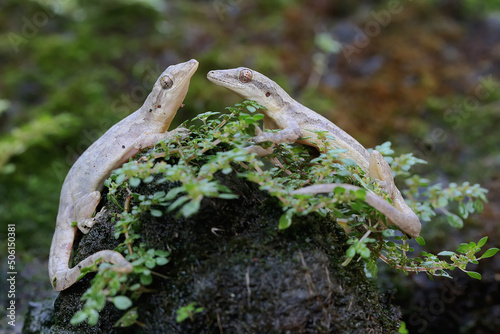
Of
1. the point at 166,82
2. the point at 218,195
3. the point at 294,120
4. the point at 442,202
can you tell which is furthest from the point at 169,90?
the point at 442,202

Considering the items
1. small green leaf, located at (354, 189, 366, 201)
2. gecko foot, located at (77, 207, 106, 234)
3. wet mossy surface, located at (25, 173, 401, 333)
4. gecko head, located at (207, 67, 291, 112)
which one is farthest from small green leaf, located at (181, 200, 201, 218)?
gecko head, located at (207, 67, 291, 112)

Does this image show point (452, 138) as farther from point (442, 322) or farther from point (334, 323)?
point (334, 323)

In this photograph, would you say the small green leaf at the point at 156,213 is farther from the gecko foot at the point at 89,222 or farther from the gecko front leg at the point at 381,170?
the gecko front leg at the point at 381,170

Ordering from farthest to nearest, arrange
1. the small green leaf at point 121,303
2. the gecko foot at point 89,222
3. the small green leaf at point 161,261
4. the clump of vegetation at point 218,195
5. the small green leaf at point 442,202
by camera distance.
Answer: the small green leaf at point 442,202, the gecko foot at point 89,222, the small green leaf at point 161,261, the clump of vegetation at point 218,195, the small green leaf at point 121,303

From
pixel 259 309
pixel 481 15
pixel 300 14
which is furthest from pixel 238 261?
pixel 481 15

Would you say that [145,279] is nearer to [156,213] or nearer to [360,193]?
[156,213]

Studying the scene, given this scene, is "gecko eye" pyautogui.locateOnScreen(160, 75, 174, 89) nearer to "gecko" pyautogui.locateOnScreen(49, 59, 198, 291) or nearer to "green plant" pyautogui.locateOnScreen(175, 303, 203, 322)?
"gecko" pyautogui.locateOnScreen(49, 59, 198, 291)

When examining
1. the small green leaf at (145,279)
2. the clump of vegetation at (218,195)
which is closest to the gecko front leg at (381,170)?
the clump of vegetation at (218,195)
